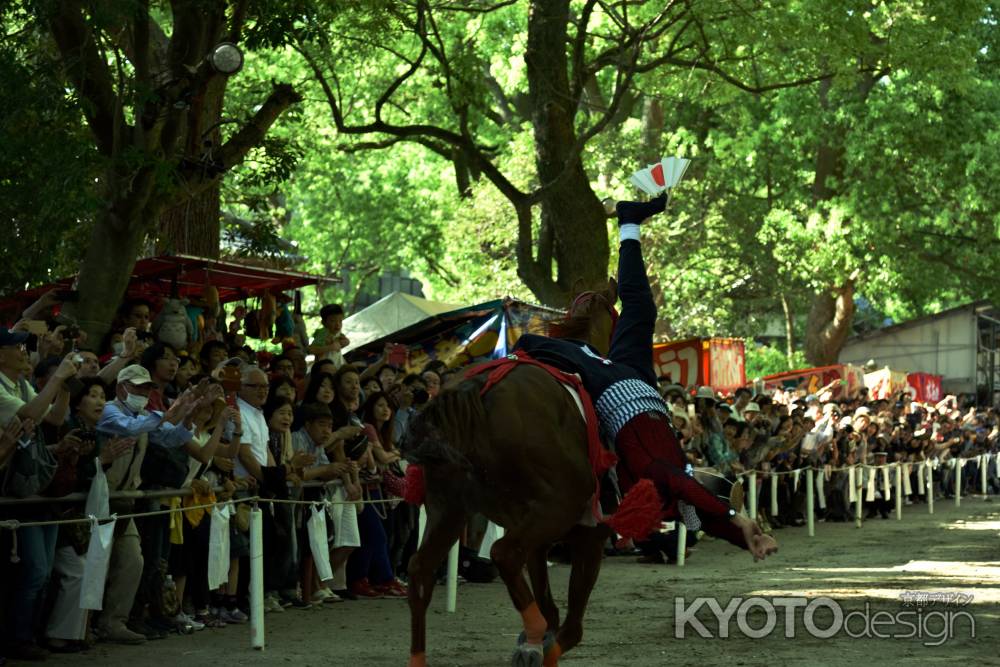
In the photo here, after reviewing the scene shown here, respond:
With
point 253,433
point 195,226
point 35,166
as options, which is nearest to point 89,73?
point 35,166

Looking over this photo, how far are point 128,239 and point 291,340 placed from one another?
4100mm

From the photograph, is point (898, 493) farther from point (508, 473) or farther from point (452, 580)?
point (508, 473)

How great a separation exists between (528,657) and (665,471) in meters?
1.20

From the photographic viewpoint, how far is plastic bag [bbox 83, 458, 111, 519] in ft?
31.4

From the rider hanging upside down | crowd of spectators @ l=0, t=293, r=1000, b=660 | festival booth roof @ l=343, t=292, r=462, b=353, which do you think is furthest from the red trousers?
festival booth roof @ l=343, t=292, r=462, b=353

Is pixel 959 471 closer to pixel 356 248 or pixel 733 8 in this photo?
pixel 733 8

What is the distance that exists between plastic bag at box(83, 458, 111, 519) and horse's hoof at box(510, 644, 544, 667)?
10.4 feet

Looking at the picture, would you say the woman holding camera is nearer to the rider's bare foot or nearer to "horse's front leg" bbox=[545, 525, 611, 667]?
"horse's front leg" bbox=[545, 525, 611, 667]

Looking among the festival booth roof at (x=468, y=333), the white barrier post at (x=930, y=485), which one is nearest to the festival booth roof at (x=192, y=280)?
the festival booth roof at (x=468, y=333)

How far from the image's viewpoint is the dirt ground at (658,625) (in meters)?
9.38

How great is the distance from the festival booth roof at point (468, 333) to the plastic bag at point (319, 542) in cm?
637

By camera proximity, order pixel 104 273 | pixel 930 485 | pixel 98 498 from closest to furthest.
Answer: pixel 98 498, pixel 104 273, pixel 930 485

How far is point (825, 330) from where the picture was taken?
41375 mm

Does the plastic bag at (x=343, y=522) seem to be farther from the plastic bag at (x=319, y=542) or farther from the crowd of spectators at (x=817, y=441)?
the crowd of spectators at (x=817, y=441)
